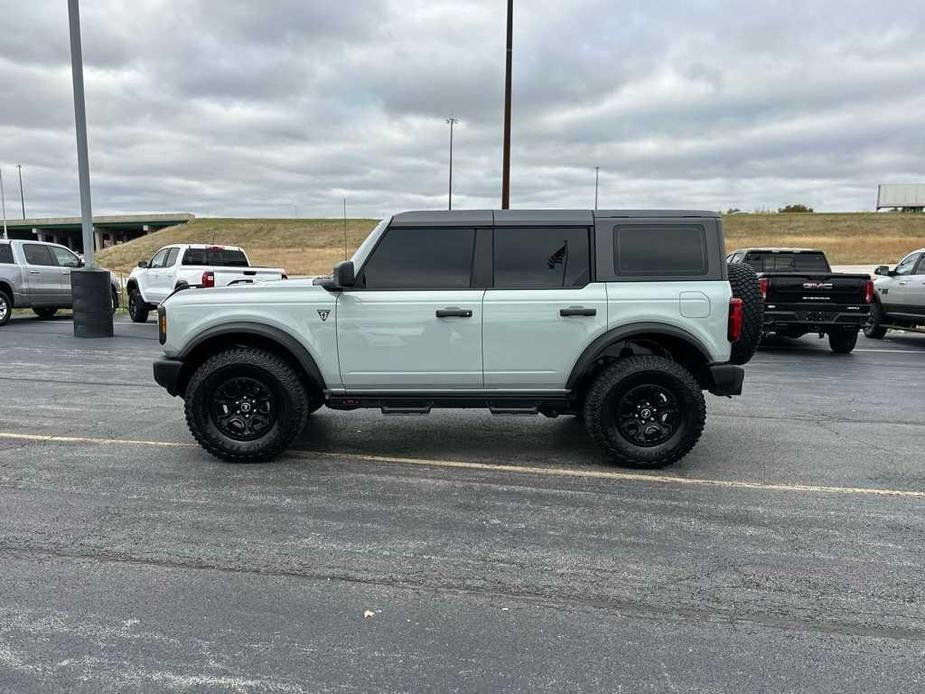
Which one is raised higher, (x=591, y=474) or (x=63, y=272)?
(x=63, y=272)

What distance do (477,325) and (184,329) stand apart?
229 cm

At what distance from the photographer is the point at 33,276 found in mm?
15289

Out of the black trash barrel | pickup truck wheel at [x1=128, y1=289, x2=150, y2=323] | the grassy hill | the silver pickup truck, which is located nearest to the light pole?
the black trash barrel

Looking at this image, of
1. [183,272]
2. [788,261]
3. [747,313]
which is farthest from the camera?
[183,272]

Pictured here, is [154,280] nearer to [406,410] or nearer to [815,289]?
[406,410]

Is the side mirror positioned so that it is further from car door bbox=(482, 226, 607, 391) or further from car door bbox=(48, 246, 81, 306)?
car door bbox=(48, 246, 81, 306)

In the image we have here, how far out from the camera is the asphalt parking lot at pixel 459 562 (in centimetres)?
274

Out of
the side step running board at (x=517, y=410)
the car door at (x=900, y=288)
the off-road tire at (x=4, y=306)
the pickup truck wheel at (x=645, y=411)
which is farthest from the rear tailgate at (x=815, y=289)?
the off-road tire at (x=4, y=306)

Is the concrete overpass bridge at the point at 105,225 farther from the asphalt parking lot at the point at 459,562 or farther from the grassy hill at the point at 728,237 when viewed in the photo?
the asphalt parking lot at the point at 459,562

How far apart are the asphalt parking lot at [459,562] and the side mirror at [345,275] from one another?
1.42 metres

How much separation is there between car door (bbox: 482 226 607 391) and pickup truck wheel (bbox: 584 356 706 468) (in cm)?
35

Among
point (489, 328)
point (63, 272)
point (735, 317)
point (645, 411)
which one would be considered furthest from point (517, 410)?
point (63, 272)

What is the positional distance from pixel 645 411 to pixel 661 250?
125 cm

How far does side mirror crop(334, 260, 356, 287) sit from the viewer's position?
5.04 meters
